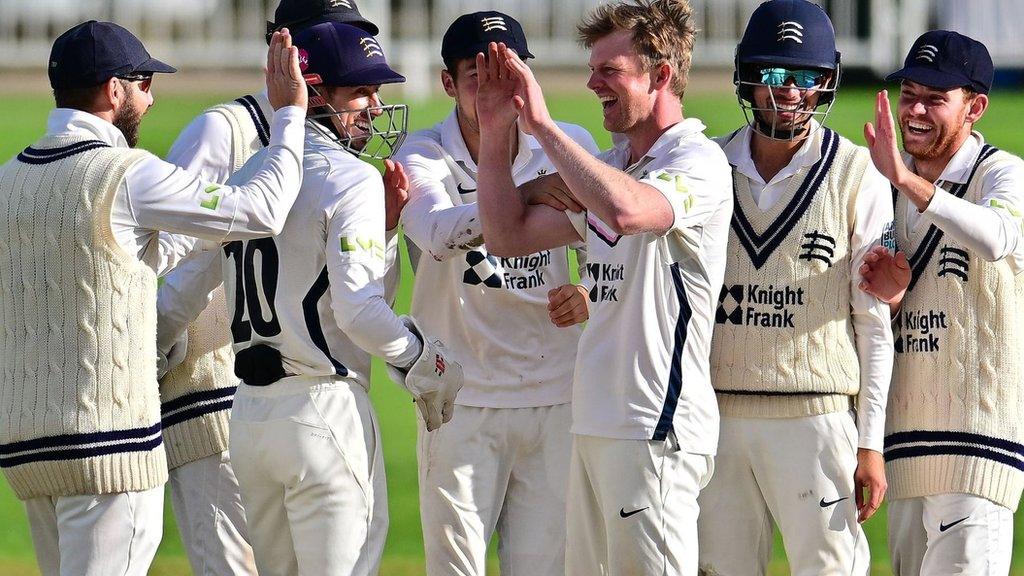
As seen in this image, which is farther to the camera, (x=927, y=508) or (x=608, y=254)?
(x=927, y=508)

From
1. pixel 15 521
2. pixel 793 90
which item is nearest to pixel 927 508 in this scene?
→ pixel 793 90

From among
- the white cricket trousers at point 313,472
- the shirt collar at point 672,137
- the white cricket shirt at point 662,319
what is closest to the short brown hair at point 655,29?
the shirt collar at point 672,137

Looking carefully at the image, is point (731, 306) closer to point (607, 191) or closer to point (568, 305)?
point (568, 305)

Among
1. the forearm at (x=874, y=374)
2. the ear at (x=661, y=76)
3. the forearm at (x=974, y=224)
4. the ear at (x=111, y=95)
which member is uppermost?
the ear at (x=661, y=76)

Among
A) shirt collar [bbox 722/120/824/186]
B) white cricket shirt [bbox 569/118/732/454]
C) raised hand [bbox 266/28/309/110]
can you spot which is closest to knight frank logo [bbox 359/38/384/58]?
raised hand [bbox 266/28/309/110]

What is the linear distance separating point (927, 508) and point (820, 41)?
1441 millimetres

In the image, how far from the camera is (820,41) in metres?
4.57

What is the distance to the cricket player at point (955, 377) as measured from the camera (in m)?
4.67

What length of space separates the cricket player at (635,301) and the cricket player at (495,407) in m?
0.66

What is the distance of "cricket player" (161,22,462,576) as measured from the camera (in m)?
4.11

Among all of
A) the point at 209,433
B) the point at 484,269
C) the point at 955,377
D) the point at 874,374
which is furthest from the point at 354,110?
the point at 955,377

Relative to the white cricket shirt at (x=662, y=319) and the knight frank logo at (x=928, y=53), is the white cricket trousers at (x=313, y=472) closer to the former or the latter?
the white cricket shirt at (x=662, y=319)

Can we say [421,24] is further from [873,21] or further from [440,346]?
[440,346]

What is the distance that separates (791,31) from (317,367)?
5.54ft
